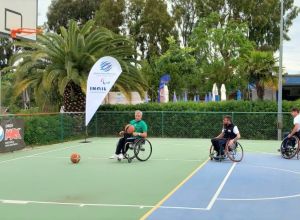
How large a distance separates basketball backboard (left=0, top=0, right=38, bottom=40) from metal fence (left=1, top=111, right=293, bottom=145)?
6.77 meters

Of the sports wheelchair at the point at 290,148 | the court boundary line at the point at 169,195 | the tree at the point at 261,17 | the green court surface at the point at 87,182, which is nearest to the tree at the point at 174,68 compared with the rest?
the tree at the point at 261,17

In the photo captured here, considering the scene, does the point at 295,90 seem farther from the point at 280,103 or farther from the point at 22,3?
the point at 22,3

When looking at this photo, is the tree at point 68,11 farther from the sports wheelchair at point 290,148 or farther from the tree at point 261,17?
the sports wheelchair at point 290,148

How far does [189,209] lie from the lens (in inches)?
339

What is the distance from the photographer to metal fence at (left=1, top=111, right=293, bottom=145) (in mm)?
24328

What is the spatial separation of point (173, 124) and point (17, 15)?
1223 centimetres

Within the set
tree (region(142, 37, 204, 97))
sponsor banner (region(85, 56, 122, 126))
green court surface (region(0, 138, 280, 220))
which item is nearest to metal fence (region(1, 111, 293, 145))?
sponsor banner (region(85, 56, 122, 126))

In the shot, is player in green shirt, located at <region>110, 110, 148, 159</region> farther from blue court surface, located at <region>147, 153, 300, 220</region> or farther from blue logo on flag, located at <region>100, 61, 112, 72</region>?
blue logo on flag, located at <region>100, 61, 112, 72</region>

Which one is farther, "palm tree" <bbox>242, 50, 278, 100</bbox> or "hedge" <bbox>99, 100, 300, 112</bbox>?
"palm tree" <bbox>242, 50, 278, 100</bbox>

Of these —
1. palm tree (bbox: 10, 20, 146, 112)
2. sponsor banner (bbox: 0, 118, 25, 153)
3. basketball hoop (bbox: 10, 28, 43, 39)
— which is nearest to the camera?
basketball hoop (bbox: 10, 28, 43, 39)

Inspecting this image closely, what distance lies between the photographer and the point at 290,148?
1652 centimetres

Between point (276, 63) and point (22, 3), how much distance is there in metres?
15.9

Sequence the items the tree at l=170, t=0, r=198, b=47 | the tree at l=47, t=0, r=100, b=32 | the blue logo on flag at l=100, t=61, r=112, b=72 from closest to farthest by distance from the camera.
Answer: the blue logo on flag at l=100, t=61, r=112, b=72 → the tree at l=170, t=0, r=198, b=47 → the tree at l=47, t=0, r=100, b=32

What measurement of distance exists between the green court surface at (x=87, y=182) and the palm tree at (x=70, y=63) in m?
6.84
